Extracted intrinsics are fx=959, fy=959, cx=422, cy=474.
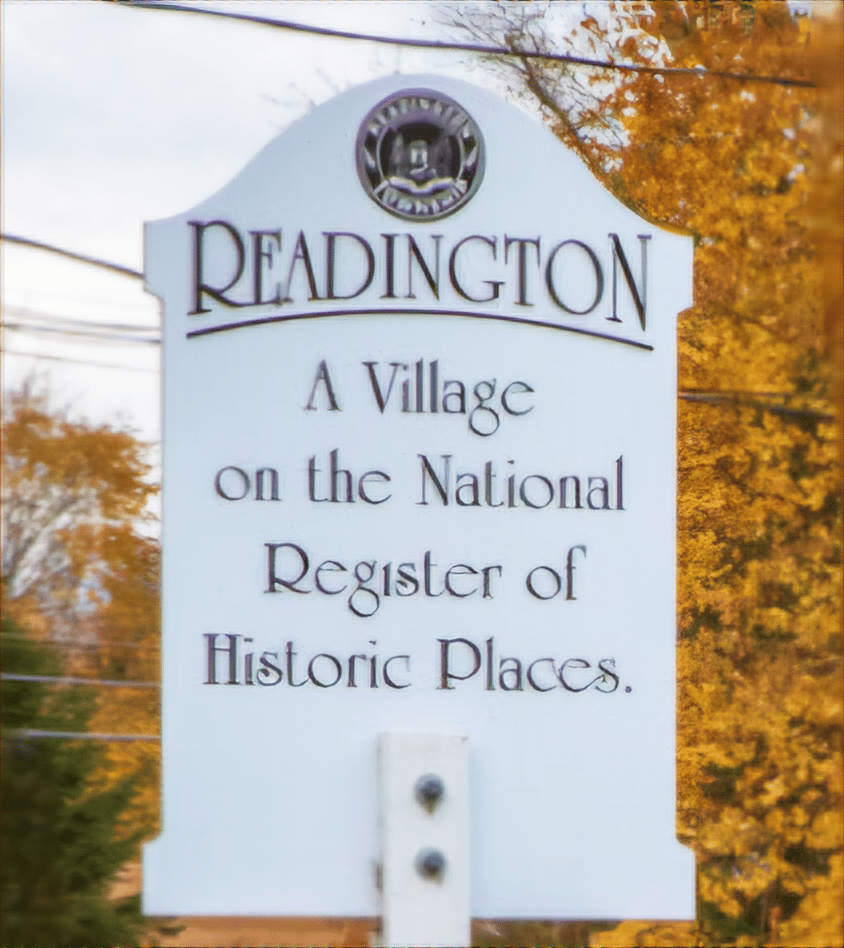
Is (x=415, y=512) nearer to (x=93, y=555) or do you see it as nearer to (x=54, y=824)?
(x=54, y=824)

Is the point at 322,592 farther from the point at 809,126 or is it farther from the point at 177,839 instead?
the point at 809,126

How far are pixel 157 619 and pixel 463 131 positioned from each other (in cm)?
502

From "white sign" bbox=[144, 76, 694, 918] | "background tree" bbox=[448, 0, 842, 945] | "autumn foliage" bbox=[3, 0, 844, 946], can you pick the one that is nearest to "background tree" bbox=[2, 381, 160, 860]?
"autumn foliage" bbox=[3, 0, 844, 946]

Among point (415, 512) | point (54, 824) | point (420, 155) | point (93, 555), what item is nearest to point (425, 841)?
point (415, 512)

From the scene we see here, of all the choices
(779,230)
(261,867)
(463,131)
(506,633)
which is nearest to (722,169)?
(779,230)

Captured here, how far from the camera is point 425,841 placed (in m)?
1.98

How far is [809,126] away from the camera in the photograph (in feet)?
18.5

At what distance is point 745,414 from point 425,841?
4336 mm

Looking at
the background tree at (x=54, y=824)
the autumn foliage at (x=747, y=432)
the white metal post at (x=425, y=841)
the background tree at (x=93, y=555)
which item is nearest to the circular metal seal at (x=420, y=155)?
the white metal post at (x=425, y=841)

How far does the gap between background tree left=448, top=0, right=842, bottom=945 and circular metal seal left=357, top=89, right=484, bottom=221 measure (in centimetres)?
334

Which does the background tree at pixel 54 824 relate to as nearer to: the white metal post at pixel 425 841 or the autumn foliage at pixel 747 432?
the autumn foliage at pixel 747 432

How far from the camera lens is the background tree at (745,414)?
18.2 ft

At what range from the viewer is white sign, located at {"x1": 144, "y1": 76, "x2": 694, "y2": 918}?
2043 millimetres

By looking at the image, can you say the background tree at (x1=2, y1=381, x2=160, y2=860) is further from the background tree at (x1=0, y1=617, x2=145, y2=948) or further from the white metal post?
the white metal post
